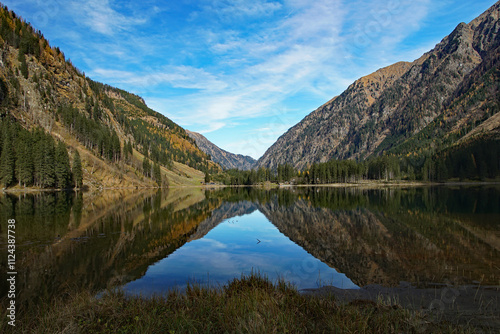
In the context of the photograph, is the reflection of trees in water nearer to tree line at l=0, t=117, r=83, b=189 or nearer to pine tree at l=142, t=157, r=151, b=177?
tree line at l=0, t=117, r=83, b=189

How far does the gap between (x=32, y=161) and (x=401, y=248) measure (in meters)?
110

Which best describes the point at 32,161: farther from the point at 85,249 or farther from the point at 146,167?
the point at 85,249

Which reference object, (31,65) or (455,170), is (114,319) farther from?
(455,170)

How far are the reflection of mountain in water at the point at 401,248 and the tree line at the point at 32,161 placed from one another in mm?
93485

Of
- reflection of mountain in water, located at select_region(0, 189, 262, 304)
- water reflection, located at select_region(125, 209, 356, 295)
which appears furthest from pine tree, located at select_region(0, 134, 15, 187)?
water reflection, located at select_region(125, 209, 356, 295)

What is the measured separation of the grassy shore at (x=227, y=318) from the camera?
24.7ft

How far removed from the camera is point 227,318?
819cm

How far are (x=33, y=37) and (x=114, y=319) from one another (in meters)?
189

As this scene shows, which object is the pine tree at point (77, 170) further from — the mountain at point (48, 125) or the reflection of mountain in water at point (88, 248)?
the reflection of mountain in water at point (88, 248)

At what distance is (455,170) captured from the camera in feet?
571

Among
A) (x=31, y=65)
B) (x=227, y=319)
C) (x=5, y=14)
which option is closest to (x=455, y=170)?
(x=227, y=319)

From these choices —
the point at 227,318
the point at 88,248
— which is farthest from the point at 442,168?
the point at 227,318

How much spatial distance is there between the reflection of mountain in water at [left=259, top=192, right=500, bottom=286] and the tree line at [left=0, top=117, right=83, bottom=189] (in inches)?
3681

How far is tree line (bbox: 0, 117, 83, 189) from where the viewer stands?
86688 mm
